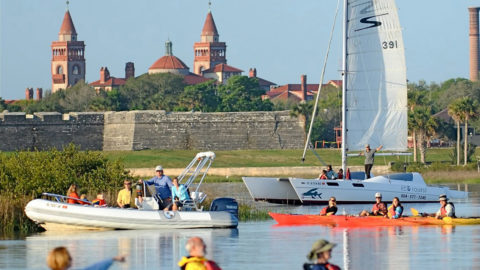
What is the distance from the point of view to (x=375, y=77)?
4044cm

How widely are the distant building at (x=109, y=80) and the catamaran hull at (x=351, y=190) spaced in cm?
13761

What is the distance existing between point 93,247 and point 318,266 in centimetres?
1152

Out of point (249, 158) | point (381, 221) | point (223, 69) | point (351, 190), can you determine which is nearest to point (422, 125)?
point (249, 158)

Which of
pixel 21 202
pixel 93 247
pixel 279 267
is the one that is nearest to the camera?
pixel 279 267

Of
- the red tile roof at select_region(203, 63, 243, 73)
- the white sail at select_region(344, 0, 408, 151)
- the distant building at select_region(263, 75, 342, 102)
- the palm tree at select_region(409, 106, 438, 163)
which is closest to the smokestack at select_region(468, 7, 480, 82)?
the distant building at select_region(263, 75, 342, 102)

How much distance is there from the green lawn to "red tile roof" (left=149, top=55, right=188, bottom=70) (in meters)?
92.2

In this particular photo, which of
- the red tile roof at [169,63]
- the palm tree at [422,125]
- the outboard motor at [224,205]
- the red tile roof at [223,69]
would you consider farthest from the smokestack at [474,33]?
the outboard motor at [224,205]

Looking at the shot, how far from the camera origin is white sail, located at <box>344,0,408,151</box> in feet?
131

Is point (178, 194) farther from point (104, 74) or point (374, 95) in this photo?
point (104, 74)

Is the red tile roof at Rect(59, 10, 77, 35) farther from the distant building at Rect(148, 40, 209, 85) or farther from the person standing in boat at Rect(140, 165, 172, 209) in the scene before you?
the person standing in boat at Rect(140, 165, 172, 209)

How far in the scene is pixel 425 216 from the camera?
30562mm

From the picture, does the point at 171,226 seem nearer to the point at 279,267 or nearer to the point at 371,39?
the point at 279,267

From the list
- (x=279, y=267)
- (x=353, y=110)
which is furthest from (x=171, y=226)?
(x=353, y=110)

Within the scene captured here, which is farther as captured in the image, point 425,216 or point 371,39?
point 371,39
